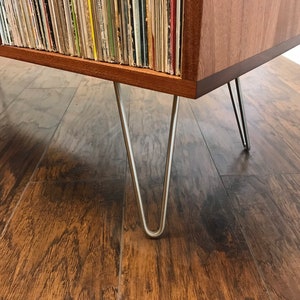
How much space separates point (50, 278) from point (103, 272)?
10 centimetres

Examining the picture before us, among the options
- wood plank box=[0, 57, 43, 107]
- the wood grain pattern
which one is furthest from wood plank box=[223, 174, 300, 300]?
wood plank box=[0, 57, 43, 107]

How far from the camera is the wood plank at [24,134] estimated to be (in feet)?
3.07

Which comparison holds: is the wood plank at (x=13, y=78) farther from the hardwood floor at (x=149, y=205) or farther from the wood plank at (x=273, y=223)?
the wood plank at (x=273, y=223)

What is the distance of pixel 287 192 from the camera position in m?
0.90

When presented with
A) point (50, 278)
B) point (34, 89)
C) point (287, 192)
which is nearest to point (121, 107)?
point (50, 278)

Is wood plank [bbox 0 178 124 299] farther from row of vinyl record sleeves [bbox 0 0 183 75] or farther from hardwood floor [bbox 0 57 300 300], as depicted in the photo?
row of vinyl record sleeves [bbox 0 0 183 75]

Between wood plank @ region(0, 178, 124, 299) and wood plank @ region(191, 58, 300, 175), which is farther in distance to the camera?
wood plank @ region(191, 58, 300, 175)

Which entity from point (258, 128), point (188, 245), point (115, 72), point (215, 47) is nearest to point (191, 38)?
point (215, 47)

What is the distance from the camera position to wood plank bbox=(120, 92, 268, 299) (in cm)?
63

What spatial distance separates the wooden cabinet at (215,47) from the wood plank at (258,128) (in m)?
0.44

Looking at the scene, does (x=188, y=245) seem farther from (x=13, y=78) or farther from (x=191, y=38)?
(x=13, y=78)

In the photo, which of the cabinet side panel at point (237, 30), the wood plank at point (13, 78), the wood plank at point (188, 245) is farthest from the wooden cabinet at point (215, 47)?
the wood plank at point (13, 78)

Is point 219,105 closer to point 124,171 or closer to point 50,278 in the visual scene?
point 124,171

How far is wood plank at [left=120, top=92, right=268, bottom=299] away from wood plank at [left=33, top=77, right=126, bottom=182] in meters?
0.11
